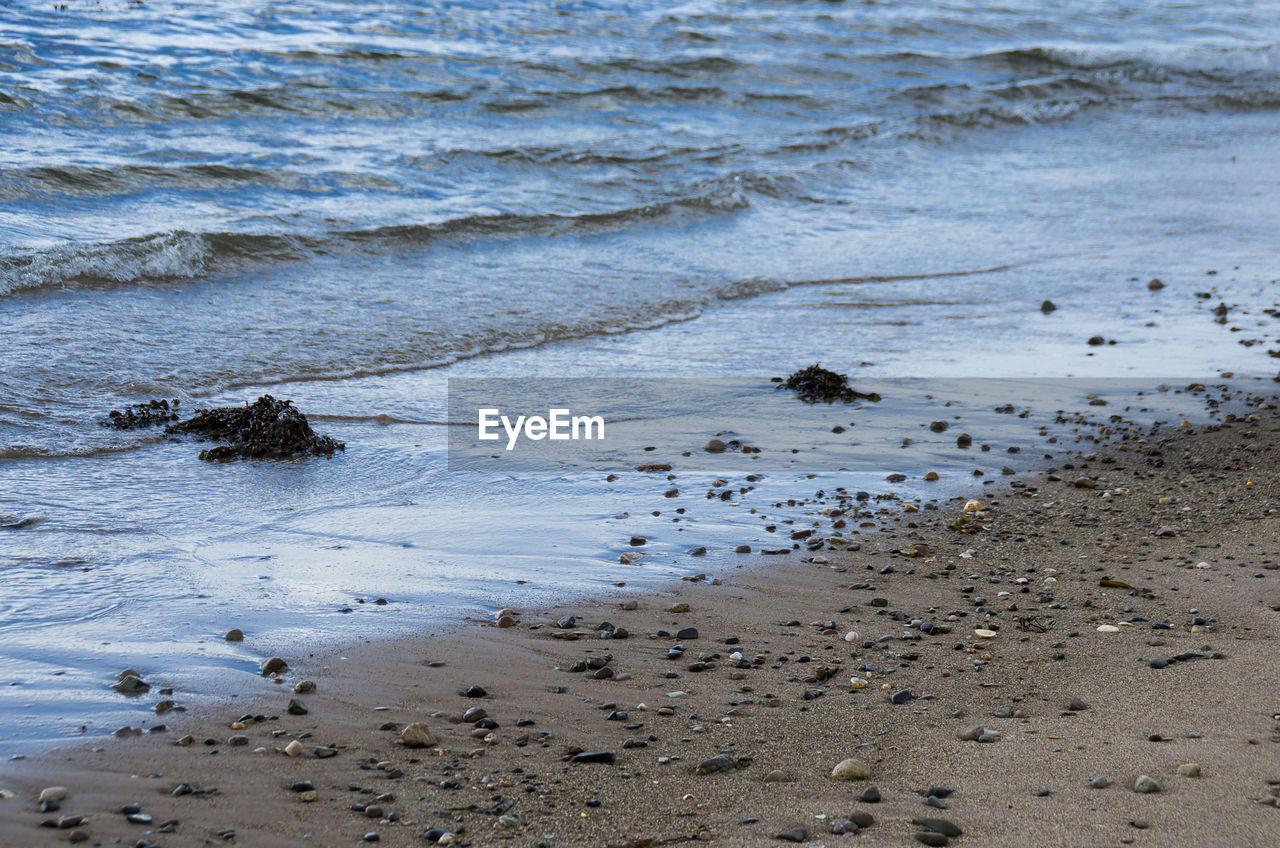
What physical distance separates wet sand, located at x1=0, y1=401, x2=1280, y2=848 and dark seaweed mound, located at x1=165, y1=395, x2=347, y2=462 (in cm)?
219

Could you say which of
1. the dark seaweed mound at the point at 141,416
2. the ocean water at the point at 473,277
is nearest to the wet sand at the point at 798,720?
the ocean water at the point at 473,277

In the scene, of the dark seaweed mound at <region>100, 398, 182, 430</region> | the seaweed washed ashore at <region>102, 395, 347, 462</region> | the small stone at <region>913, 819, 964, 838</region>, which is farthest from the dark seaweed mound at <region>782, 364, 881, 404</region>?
the small stone at <region>913, 819, 964, 838</region>

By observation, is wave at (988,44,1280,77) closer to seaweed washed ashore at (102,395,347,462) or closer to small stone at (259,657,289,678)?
seaweed washed ashore at (102,395,347,462)

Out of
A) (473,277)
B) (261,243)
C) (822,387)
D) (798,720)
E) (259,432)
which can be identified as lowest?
(798,720)

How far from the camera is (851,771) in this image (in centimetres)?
272

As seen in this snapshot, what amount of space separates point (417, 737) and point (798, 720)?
1.10m

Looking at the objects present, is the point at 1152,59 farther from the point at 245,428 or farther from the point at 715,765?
the point at 715,765

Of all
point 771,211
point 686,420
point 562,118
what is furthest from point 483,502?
point 562,118

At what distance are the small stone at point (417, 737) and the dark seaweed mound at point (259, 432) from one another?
110 inches

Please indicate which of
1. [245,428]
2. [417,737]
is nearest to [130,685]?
[417,737]

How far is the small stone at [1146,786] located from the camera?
251cm

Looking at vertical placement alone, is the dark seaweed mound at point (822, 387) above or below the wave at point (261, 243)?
below

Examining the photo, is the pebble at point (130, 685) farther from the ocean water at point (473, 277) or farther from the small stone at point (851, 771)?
the small stone at point (851, 771)

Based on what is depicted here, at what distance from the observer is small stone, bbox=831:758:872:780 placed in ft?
8.89
